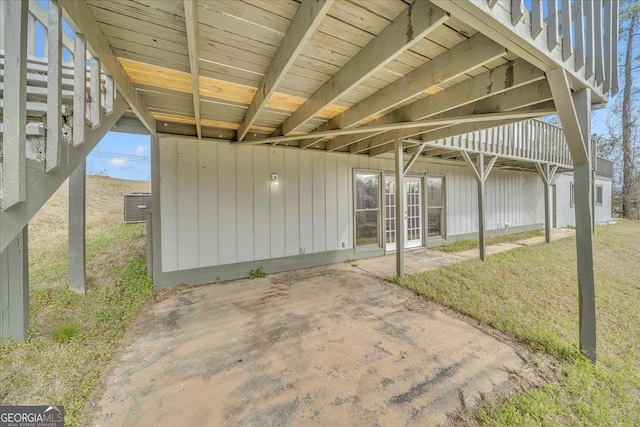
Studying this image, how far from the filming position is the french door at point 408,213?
5699 mm

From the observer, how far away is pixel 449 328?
2.57 m

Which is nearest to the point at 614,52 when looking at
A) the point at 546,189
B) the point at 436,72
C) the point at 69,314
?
the point at 436,72

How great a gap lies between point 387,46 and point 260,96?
1.33 metres

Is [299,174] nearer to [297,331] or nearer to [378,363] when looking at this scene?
[297,331]

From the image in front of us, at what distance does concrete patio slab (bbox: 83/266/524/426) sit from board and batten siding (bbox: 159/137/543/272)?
40.4 inches

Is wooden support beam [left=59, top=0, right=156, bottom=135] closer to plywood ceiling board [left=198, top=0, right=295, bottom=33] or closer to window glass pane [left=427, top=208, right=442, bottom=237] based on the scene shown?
plywood ceiling board [left=198, top=0, right=295, bottom=33]

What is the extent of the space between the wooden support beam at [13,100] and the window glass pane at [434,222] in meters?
6.88

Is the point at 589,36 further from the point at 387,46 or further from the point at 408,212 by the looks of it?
the point at 408,212

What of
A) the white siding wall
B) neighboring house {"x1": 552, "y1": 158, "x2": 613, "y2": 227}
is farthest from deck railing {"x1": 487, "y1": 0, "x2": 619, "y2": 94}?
the white siding wall

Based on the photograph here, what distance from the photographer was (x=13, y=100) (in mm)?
1109

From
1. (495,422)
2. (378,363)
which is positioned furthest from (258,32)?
(495,422)

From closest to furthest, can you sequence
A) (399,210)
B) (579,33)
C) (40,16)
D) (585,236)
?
(579,33), (585,236), (40,16), (399,210)

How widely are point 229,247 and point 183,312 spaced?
4.31ft

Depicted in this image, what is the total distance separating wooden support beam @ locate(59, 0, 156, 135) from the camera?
1.34m
